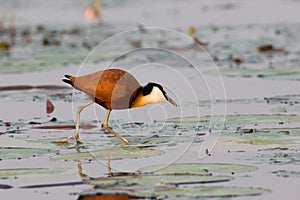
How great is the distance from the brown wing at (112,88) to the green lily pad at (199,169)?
1.42 meters

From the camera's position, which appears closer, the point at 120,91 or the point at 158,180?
the point at 158,180

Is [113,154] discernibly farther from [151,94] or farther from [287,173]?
[287,173]

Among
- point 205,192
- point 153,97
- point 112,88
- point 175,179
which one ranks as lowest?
point 205,192

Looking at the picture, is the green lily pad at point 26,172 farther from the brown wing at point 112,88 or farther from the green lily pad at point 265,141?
the green lily pad at point 265,141

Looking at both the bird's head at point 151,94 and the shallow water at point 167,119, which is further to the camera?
the bird's head at point 151,94

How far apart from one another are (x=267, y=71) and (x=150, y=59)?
3009mm

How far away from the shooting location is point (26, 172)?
336 inches

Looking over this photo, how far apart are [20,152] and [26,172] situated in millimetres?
856

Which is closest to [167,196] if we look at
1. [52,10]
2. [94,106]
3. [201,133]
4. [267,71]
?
[201,133]

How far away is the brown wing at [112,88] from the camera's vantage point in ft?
32.0

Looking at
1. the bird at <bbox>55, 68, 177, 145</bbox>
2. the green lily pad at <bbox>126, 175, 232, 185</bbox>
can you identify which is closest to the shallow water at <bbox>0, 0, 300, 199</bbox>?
the green lily pad at <bbox>126, 175, 232, 185</bbox>

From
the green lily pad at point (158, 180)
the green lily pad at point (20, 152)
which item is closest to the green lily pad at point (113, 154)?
the green lily pad at point (20, 152)

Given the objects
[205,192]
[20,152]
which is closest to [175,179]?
[205,192]

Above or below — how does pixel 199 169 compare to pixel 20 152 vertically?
below
